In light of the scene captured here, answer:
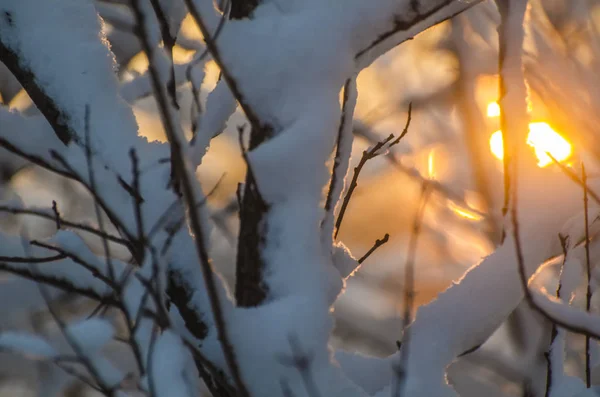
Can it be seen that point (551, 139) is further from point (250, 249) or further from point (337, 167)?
point (250, 249)

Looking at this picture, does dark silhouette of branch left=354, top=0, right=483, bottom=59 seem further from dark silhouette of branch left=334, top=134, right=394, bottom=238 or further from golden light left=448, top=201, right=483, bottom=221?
golden light left=448, top=201, right=483, bottom=221

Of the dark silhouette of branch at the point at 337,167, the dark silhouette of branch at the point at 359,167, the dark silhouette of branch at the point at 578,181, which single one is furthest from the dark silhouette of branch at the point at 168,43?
the dark silhouette of branch at the point at 578,181

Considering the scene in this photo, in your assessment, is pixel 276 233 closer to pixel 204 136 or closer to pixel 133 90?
pixel 204 136

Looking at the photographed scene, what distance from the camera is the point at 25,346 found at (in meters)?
1.03

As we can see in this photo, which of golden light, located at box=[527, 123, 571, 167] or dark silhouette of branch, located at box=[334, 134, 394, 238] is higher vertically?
dark silhouette of branch, located at box=[334, 134, 394, 238]

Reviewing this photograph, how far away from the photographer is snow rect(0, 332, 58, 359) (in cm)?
102

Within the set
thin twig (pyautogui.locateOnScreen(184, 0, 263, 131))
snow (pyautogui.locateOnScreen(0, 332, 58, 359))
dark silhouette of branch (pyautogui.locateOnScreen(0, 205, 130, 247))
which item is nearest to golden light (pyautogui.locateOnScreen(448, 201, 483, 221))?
thin twig (pyautogui.locateOnScreen(184, 0, 263, 131))

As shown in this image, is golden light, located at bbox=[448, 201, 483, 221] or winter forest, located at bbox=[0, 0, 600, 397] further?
golden light, located at bbox=[448, 201, 483, 221]

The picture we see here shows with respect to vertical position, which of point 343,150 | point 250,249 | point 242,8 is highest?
point 242,8

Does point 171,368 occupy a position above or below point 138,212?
below

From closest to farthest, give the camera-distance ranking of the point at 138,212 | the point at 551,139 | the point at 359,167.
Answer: the point at 138,212 → the point at 359,167 → the point at 551,139

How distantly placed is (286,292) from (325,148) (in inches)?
14.5

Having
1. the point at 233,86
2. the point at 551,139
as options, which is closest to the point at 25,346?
the point at 233,86

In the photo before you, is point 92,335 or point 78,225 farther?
point 78,225
